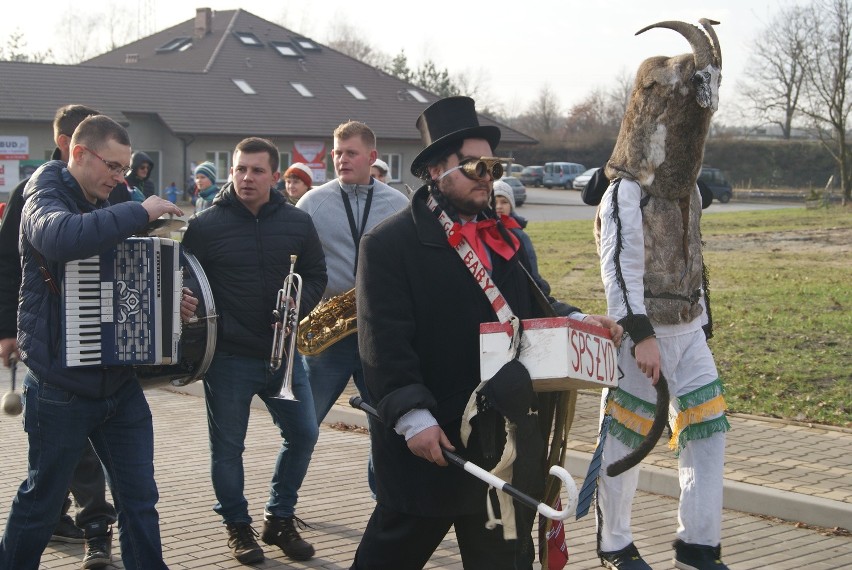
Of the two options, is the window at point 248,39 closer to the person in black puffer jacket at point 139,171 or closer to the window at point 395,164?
the window at point 395,164

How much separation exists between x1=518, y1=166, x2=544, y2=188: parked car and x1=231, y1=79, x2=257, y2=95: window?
19.6 meters

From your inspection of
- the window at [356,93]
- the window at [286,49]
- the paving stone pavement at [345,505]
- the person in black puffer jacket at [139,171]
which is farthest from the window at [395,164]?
the paving stone pavement at [345,505]

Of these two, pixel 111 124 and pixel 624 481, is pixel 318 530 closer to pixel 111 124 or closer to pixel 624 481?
pixel 624 481

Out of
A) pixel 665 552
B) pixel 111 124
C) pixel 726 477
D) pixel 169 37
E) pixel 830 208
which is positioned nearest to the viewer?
pixel 111 124

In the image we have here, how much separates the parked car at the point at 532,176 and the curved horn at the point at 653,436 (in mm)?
60064

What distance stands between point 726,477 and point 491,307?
3.69m

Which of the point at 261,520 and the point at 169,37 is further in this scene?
the point at 169,37

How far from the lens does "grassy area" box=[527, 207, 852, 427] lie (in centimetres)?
948

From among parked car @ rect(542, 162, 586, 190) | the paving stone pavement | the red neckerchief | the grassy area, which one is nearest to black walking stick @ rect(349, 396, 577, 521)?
the red neckerchief

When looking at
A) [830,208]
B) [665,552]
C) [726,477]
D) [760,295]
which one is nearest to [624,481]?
[665,552]

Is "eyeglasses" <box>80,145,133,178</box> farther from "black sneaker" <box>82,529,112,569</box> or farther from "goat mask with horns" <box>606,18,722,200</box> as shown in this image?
"goat mask with horns" <box>606,18,722,200</box>

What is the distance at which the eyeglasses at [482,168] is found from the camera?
4.17m

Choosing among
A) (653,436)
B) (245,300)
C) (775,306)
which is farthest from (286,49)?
(653,436)

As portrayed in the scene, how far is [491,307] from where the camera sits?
4.25 metres
